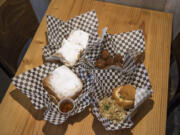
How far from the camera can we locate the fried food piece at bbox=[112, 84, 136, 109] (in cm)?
95

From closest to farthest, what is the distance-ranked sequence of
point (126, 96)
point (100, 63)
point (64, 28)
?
point (126, 96), point (100, 63), point (64, 28)

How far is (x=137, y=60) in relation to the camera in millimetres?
1148

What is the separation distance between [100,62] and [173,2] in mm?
756

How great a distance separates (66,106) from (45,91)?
6.4 inches

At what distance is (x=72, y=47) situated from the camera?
115 centimetres

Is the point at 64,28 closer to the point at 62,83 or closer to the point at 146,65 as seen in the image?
the point at 62,83

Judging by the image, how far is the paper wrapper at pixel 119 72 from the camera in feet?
2.87

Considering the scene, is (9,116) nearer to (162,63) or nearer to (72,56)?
(72,56)

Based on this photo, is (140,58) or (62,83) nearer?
(62,83)

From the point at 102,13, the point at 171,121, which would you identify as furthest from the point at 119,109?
the point at 171,121

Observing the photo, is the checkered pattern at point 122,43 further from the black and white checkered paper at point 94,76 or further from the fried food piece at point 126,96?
the fried food piece at point 126,96

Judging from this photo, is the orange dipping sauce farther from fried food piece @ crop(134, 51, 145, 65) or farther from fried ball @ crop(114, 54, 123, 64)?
fried food piece @ crop(134, 51, 145, 65)

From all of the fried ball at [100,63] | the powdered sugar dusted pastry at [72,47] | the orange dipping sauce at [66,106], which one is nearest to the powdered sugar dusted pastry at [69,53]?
the powdered sugar dusted pastry at [72,47]

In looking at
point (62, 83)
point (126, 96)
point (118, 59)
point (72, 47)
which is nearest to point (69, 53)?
point (72, 47)
